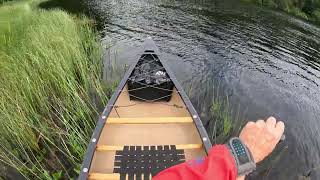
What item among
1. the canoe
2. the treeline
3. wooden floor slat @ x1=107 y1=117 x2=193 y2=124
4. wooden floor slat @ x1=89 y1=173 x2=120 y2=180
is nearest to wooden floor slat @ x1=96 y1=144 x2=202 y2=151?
the canoe

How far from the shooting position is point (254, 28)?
71.0ft

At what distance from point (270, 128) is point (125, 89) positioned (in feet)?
21.4

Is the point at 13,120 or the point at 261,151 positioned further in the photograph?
the point at 13,120

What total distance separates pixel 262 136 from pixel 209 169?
0.43 metres

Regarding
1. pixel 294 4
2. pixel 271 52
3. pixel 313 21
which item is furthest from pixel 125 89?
pixel 294 4

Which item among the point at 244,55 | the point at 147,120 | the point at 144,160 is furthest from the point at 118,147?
the point at 244,55

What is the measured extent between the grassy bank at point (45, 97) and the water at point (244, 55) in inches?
124

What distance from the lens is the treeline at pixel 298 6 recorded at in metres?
29.8

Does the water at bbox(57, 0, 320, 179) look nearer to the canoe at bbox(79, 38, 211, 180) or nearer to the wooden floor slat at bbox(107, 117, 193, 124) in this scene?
the canoe at bbox(79, 38, 211, 180)

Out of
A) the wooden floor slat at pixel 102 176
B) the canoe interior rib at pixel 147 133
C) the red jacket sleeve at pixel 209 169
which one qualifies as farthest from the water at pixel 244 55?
the red jacket sleeve at pixel 209 169

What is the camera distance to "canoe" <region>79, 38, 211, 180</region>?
5.75m

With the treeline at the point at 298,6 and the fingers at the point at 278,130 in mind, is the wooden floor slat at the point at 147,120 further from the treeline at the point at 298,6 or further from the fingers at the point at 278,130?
the treeline at the point at 298,6

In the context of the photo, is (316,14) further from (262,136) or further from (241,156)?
(241,156)

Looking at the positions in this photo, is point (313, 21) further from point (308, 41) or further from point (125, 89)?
point (125, 89)
